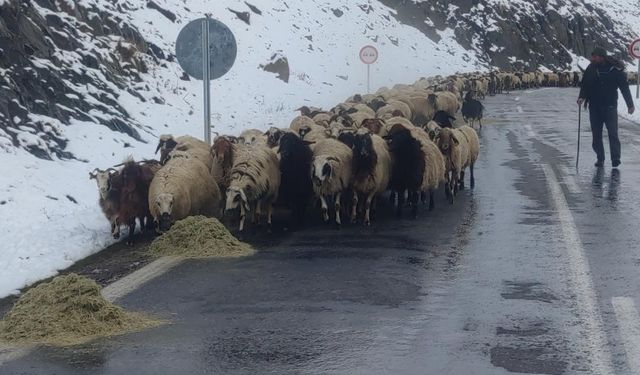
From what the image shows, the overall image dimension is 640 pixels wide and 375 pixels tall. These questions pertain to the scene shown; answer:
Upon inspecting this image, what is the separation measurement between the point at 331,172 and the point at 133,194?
2433mm

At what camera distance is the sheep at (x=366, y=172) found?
1123cm

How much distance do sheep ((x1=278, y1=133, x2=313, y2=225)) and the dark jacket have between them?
24.6 ft

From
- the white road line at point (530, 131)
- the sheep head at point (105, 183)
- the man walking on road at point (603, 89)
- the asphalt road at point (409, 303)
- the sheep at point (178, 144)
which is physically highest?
the man walking on road at point (603, 89)

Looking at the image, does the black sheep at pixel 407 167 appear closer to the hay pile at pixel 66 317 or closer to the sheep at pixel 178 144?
the sheep at pixel 178 144

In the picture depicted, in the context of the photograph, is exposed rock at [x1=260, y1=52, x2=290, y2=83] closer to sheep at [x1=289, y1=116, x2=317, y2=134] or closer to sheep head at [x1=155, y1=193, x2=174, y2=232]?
sheep at [x1=289, y1=116, x2=317, y2=134]

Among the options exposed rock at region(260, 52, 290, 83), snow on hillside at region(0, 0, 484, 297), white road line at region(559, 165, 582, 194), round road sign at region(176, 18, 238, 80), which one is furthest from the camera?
exposed rock at region(260, 52, 290, 83)

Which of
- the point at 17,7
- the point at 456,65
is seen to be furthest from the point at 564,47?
the point at 17,7

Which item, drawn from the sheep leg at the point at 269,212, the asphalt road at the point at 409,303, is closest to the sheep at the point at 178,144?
the sheep leg at the point at 269,212

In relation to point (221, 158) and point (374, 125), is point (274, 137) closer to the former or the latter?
point (221, 158)

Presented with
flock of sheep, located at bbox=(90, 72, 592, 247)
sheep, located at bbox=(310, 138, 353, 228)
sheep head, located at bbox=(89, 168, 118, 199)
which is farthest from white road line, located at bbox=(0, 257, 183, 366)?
sheep, located at bbox=(310, 138, 353, 228)

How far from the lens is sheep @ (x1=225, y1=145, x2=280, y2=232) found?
408 inches

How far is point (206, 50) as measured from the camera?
1348 centimetres

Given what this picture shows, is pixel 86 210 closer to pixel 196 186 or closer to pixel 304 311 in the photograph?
pixel 196 186

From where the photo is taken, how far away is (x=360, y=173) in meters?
11.3
